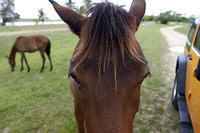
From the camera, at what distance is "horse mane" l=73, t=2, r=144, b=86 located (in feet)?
3.43

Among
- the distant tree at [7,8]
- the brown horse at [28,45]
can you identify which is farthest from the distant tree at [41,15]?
the brown horse at [28,45]

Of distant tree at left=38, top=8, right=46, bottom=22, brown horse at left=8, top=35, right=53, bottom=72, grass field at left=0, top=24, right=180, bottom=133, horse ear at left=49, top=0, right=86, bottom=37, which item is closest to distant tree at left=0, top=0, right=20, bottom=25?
distant tree at left=38, top=8, right=46, bottom=22

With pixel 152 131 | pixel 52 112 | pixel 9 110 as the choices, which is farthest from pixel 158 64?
pixel 9 110

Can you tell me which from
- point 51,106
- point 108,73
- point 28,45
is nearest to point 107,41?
point 108,73

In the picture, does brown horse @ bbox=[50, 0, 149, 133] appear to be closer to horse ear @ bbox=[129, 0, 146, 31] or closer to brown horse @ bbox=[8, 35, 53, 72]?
horse ear @ bbox=[129, 0, 146, 31]

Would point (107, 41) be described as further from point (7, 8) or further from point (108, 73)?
point (7, 8)

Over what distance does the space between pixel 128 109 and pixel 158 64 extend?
6.23 meters

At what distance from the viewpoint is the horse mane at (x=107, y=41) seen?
1045mm

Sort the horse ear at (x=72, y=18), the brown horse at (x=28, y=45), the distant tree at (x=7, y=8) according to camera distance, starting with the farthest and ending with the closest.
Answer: the distant tree at (x=7, y=8) < the brown horse at (x=28, y=45) < the horse ear at (x=72, y=18)

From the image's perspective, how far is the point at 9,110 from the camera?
3.55m

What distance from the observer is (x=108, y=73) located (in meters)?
1.02

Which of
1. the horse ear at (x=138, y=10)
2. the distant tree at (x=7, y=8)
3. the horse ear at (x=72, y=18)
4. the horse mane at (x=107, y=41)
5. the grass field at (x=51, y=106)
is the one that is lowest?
the grass field at (x=51, y=106)

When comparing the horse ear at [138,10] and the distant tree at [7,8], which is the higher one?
the distant tree at [7,8]

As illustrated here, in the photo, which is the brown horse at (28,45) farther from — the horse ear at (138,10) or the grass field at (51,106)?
the horse ear at (138,10)
